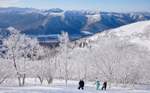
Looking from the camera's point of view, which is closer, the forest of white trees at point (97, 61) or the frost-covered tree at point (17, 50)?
the frost-covered tree at point (17, 50)

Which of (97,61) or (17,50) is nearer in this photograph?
(17,50)

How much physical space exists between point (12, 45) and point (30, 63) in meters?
13.8

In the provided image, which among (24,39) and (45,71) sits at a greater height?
(24,39)

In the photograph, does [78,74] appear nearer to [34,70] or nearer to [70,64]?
[70,64]

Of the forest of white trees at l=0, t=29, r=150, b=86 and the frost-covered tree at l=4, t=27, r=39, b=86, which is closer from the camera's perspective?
the frost-covered tree at l=4, t=27, r=39, b=86

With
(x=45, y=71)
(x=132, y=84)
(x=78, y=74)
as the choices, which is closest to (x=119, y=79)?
(x=132, y=84)

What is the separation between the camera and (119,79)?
79.2m

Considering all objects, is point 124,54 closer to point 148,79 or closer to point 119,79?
point 119,79

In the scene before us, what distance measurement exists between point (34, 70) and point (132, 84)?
860 inches

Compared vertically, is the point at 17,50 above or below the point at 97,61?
above

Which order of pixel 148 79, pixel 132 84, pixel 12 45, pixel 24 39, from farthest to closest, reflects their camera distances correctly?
pixel 148 79 < pixel 132 84 < pixel 24 39 < pixel 12 45

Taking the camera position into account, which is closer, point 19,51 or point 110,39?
point 19,51

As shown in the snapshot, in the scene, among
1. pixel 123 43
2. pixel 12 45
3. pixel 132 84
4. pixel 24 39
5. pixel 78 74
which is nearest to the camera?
pixel 12 45

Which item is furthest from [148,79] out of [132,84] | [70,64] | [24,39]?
[24,39]
